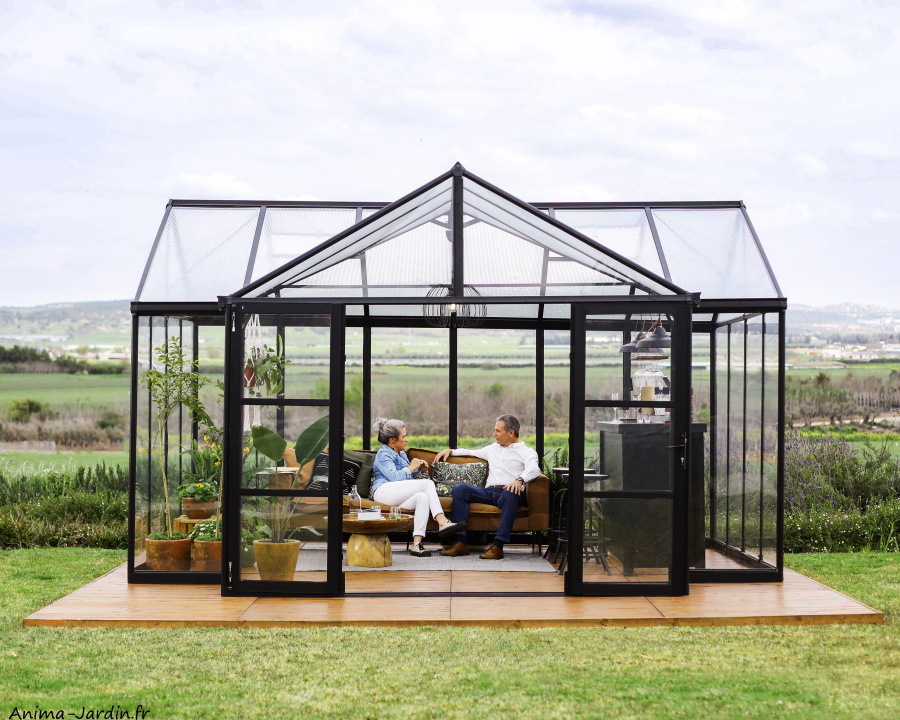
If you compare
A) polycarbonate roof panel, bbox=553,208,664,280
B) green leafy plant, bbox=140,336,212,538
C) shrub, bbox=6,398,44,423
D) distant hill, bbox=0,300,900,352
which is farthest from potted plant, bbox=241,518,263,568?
distant hill, bbox=0,300,900,352

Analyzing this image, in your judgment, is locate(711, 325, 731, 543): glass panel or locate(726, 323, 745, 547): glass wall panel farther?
locate(711, 325, 731, 543): glass panel

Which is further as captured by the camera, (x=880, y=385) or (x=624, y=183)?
(x=624, y=183)

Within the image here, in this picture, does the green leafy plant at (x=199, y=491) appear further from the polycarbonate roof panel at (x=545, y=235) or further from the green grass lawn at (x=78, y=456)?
the green grass lawn at (x=78, y=456)

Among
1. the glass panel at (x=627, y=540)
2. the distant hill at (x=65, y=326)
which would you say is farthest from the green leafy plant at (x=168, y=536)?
the distant hill at (x=65, y=326)

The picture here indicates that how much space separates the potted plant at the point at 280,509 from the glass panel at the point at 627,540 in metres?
1.86

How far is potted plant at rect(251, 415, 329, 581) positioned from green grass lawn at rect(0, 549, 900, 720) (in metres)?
0.81

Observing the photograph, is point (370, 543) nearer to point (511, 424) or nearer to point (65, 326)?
point (511, 424)

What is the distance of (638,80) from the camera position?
20.8m

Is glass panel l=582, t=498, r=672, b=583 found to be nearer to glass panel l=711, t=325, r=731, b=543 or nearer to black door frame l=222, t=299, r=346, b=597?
glass panel l=711, t=325, r=731, b=543

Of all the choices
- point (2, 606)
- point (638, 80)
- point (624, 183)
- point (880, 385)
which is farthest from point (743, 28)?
point (2, 606)

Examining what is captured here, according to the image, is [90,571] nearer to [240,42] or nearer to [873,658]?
[873,658]

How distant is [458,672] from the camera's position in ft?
14.8

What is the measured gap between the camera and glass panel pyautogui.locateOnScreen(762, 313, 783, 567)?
264 inches

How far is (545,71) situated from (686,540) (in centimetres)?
1699
